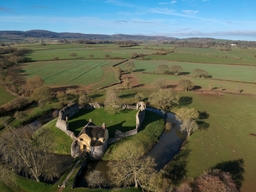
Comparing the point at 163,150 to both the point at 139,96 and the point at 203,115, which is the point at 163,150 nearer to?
the point at 203,115

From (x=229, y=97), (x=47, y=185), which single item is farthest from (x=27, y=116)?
(x=229, y=97)

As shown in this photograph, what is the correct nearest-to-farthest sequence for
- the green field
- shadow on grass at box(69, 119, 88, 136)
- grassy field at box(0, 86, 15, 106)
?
shadow on grass at box(69, 119, 88, 136), grassy field at box(0, 86, 15, 106), the green field

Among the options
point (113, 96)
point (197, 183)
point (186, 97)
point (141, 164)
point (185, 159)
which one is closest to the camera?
point (197, 183)

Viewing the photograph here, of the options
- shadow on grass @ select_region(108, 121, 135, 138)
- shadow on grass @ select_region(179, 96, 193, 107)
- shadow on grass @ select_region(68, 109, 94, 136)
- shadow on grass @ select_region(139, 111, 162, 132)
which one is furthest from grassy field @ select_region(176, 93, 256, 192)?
shadow on grass @ select_region(68, 109, 94, 136)

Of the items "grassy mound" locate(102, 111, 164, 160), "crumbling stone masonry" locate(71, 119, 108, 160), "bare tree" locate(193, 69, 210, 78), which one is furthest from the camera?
"bare tree" locate(193, 69, 210, 78)

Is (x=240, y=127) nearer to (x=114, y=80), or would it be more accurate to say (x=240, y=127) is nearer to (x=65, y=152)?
(x=65, y=152)

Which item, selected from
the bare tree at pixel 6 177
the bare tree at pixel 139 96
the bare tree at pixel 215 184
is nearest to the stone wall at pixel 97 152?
the bare tree at pixel 6 177

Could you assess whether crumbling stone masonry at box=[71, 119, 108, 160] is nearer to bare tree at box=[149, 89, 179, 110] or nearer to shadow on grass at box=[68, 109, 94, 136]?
shadow on grass at box=[68, 109, 94, 136]

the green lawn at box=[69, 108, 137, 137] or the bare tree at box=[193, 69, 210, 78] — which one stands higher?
the bare tree at box=[193, 69, 210, 78]
